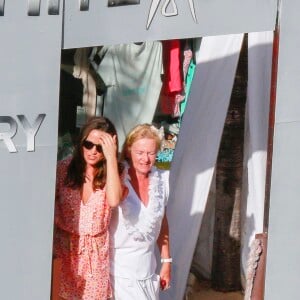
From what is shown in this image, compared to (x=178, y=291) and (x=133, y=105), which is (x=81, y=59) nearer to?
(x=133, y=105)

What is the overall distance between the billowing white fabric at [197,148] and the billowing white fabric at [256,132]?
0.11m

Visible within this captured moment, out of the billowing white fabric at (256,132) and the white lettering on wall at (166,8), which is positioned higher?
the white lettering on wall at (166,8)

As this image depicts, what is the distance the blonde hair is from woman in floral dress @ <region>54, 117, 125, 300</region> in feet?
0.56

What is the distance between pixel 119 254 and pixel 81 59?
1044 millimetres

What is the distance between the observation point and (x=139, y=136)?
17.5 ft

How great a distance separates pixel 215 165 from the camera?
6391 mm

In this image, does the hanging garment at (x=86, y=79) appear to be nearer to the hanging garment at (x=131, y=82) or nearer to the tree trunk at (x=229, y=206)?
the hanging garment at (x=131, y=82)

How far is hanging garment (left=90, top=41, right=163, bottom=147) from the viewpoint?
19.1 ft

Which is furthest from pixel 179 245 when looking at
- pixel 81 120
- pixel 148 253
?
pixel 81 120

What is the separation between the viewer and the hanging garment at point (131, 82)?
581 centimetres

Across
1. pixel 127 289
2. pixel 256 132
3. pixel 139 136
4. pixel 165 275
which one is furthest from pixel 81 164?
pixel 256 132

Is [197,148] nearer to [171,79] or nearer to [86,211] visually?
[171,79]

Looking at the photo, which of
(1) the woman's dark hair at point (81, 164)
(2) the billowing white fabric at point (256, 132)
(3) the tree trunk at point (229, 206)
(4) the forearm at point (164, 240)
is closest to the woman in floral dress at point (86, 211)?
(1) the woman's dark hair at point (81, 164)

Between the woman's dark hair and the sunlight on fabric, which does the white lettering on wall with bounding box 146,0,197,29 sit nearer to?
the woman's dark hair
